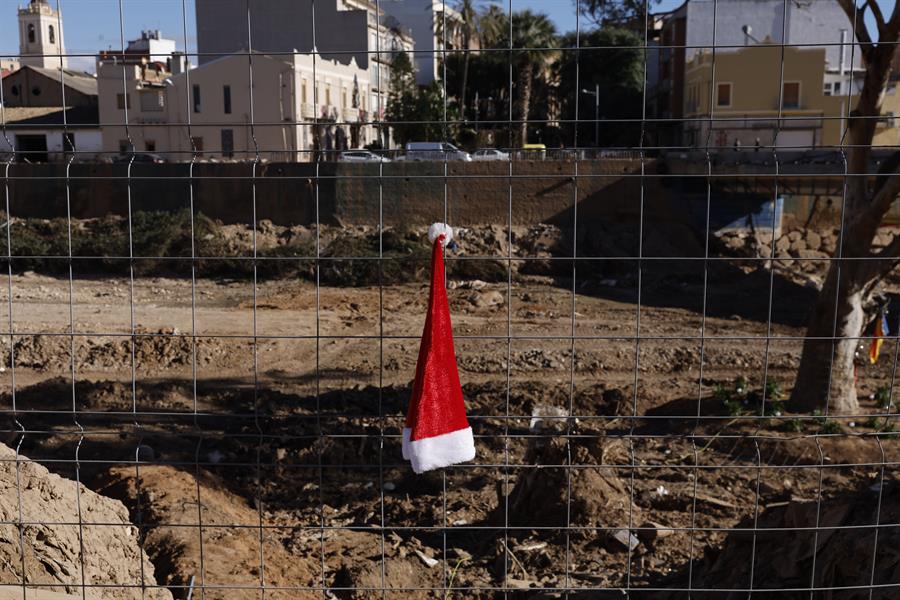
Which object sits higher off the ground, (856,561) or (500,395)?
(856,561)

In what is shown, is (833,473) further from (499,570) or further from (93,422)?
(93,422)

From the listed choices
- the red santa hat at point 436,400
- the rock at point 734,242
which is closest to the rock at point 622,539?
the red santa hat at point 436,400

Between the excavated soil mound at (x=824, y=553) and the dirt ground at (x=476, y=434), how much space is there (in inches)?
0.8

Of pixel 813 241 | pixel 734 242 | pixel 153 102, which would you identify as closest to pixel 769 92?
pixel 813 241

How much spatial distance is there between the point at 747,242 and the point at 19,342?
1865 cm

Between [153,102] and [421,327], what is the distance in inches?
415

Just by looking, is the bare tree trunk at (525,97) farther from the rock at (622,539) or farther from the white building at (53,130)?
the rock at (622,539)

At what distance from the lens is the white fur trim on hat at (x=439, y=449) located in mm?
3791

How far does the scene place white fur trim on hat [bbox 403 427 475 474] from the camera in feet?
12.4

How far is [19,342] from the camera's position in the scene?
15414 mm

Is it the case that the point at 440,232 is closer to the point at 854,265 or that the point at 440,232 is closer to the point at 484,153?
the point at 484,153

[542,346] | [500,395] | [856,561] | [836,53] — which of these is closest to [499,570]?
[856,561]

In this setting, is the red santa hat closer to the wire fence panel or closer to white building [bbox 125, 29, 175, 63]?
the wire fence panel

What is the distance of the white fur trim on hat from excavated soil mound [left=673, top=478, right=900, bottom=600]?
1665 millimetres
